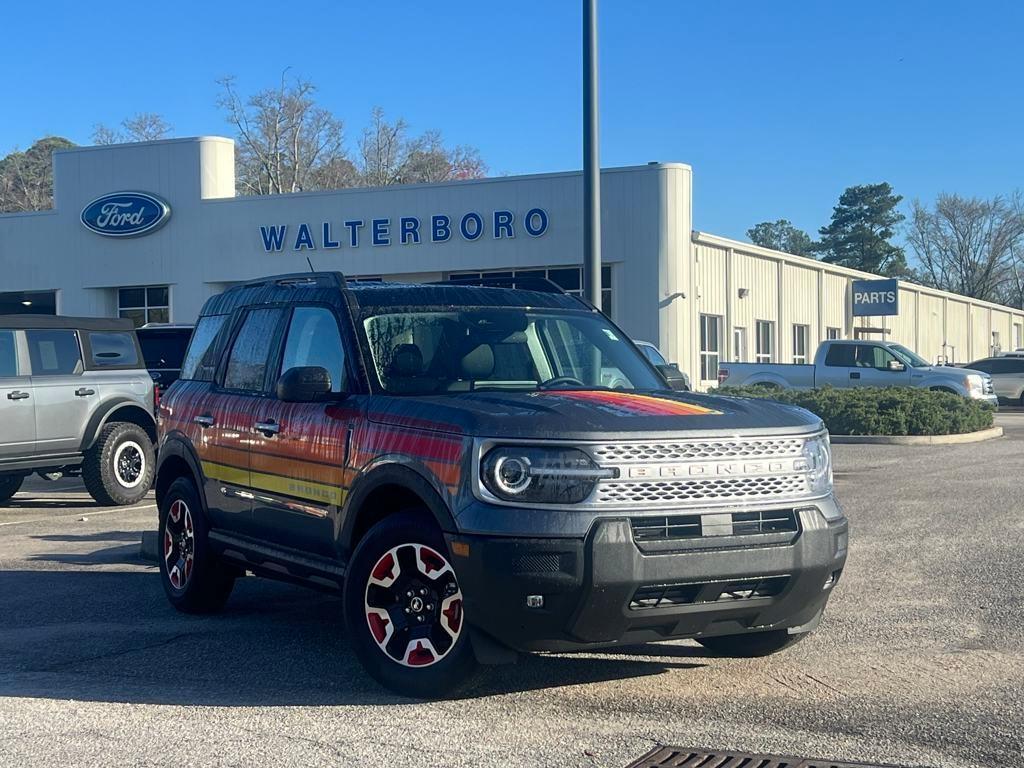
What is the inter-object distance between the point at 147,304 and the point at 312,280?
109ft

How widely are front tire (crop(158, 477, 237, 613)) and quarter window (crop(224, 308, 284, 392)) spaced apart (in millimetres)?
838

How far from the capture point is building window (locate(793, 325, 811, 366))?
141ft

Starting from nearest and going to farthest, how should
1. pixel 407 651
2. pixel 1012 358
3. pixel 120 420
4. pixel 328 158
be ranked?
pixel 407 651 < pixel 120 420 < pixel 1012 358 < pixel 328 158

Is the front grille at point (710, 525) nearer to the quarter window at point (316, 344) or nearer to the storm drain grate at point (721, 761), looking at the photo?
the storm drain grate at point (721, 761)

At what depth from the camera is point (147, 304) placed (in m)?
39.0

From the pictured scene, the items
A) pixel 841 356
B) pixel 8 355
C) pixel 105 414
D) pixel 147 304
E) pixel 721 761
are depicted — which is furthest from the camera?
pixel 147 304

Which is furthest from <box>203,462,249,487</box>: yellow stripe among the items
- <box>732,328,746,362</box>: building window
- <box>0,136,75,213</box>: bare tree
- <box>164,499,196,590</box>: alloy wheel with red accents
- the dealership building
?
<box>0,136,75,213</box>: bare tree

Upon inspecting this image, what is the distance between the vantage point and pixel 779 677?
6.23 meters

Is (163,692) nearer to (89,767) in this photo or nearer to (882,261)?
(89,767)

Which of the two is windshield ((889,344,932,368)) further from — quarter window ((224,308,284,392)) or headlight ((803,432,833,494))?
headlight ((803,432,833,494))

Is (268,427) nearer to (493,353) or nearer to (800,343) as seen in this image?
(493,353)

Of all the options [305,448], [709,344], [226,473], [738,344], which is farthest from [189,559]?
[738,344]

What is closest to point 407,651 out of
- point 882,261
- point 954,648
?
point 954,648

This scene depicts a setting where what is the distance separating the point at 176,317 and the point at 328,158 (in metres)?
37.4
